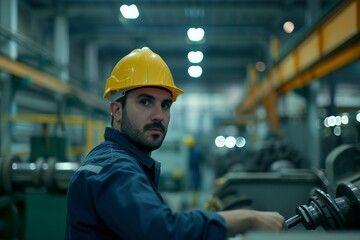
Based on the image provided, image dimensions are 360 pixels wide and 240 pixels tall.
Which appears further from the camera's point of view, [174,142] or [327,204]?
[174,142]

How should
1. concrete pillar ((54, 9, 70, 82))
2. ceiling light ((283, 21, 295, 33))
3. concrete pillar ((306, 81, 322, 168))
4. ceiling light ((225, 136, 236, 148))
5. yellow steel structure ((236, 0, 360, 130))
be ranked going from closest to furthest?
yellow steel structure ((236, 0, 360, 130)) → concrete pillar ((306, 81, 322, 168)) → ceiling light ((283, 21, 295, 33)) → concrete pillar ((54, 9, 70, 82)) → ceiling light ((225, 136, 236, 148))

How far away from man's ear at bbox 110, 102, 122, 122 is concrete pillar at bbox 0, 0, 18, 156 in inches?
206

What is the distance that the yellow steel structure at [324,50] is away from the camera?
144 inches

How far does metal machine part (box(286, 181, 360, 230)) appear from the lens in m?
1.64

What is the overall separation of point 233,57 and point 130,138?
16747 mm

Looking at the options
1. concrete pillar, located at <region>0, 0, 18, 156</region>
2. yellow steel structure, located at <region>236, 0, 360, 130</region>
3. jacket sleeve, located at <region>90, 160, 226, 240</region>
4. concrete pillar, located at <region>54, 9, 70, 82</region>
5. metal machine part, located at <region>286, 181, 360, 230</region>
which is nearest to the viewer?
jacket sleeve, located at <region>90, 160, 226, 240</region>

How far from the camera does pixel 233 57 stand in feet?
59.1

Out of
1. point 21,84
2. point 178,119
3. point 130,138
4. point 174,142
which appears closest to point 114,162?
point 130,138

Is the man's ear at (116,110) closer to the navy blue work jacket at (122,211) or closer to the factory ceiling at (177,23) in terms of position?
the navy blue work jacket at (122,211)

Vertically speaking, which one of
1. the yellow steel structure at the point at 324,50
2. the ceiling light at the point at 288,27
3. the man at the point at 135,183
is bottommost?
the man at the point at 135,183

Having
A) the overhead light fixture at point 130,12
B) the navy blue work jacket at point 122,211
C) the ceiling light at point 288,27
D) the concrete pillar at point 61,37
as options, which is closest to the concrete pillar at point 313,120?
the overhead light fixture at point 130,12

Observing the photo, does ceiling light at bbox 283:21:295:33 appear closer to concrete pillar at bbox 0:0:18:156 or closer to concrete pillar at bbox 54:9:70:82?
concrete pillar at bbox 54:9:70:82

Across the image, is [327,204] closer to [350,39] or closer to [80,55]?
[350,39]

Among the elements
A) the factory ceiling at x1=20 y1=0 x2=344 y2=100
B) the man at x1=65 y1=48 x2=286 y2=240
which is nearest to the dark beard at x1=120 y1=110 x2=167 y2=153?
the man at x1=65 y1=48 x2=286 y2=240
